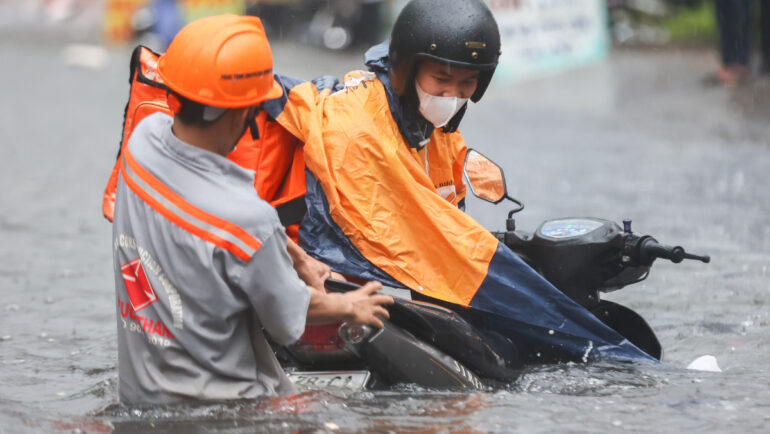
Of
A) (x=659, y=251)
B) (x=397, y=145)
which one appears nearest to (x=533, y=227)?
(x=659, y=251)

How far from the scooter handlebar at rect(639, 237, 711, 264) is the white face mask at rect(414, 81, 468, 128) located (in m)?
0.91

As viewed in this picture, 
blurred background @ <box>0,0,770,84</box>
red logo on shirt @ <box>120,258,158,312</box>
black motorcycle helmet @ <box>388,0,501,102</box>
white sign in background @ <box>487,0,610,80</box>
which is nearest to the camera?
red logo on shirt @ <box>120,258,158,312</box>

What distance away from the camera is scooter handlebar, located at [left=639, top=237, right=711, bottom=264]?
183 inches

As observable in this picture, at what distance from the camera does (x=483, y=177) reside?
5.08 meters

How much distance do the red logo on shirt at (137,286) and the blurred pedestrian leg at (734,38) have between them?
11383mm

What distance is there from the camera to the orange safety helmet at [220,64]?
11.9 feet

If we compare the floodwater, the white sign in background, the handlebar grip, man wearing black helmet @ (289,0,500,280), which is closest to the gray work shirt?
the floodwater

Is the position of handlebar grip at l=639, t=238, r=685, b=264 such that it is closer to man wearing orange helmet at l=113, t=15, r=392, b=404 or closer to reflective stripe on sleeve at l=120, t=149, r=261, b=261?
man wearing orange helmet at l=113, t=15, r=392, b=404

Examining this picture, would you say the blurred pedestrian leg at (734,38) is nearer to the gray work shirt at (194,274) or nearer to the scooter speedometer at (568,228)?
the scooter speedometer at (568,228)

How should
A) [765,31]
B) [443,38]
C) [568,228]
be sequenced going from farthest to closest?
[765,31], [568,228], [443,38]

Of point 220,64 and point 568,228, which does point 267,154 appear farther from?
point 568,228

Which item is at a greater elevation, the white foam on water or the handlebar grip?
the handlebar grip

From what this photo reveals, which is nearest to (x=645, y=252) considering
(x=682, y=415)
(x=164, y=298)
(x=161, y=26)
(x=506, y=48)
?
(x=682, y=415)

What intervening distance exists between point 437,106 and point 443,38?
0.27 m
